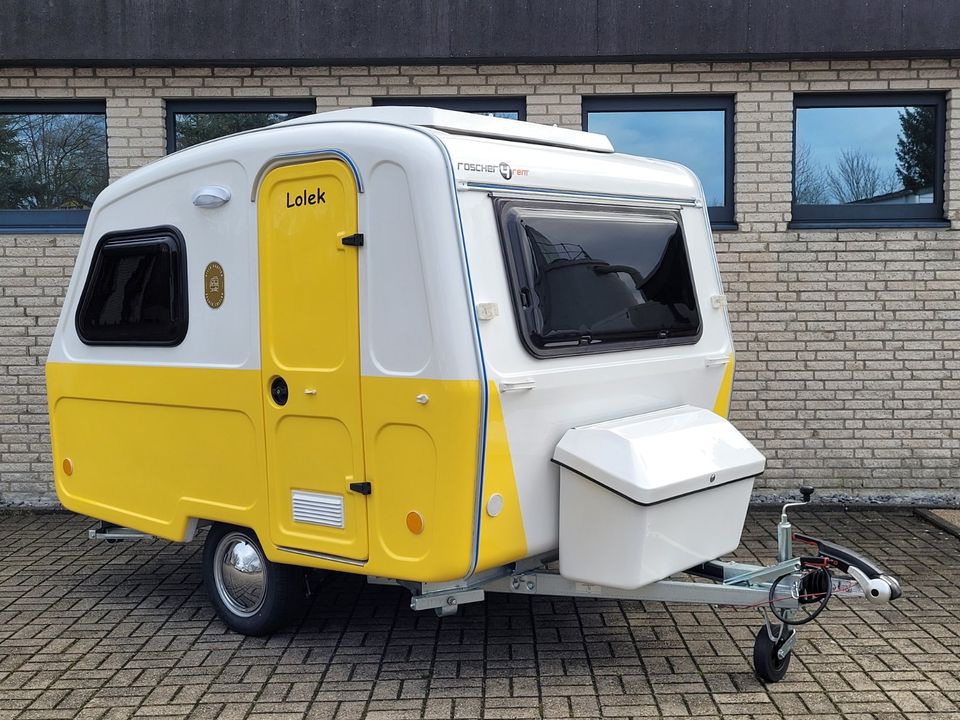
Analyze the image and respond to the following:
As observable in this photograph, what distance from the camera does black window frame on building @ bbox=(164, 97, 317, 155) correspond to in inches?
308

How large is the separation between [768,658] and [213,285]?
3.13m

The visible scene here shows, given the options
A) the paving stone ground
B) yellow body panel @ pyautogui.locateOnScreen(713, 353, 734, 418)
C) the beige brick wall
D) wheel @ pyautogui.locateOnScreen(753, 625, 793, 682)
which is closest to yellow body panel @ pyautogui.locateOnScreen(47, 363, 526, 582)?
the paving stone ground

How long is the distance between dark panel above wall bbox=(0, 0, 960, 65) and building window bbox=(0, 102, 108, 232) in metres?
0.86

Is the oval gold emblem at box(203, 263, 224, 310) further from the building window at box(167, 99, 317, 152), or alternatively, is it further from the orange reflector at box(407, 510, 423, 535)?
the building window at box(167, 99, 317, 152)

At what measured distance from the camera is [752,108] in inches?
299

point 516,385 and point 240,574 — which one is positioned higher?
point 516,385

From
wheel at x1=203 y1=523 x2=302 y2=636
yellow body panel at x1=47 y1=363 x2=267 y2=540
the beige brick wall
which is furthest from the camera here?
the beige brick wall

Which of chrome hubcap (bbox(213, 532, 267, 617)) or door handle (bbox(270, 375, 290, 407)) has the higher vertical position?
door handle (bbox(270, 375, 290, 407))

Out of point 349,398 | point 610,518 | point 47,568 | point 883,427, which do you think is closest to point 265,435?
point 349,398

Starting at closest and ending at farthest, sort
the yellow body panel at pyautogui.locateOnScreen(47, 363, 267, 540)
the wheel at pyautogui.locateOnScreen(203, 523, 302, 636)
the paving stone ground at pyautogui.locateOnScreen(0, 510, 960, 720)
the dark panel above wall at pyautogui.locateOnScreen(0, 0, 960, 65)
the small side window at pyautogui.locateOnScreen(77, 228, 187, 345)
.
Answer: the paving stone ground at pyautogui.locateOnScreen(0, 510, 960, 720), the yellow body panel at pyautogui.locateOnScreen(47, 363, 267, 540), the wheel at pyautogui.locateOnScreen(203, 523, 302, 636), the small side window at pyautogui.locateOnScreen(77, 228, 187, 345), the dark panel above wall at pyautogui.locateOnScreen(0, 0, 960, 65)

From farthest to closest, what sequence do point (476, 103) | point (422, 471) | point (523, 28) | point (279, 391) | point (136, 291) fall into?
point (476, 103), point (523, 28), point (136, 291), point (279, 391), point (422, 471)

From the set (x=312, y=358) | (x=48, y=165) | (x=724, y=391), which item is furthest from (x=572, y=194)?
(x=48, y=165)

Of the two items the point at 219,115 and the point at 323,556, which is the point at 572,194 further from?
the point at 219,115

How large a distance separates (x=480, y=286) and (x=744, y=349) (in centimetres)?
408
